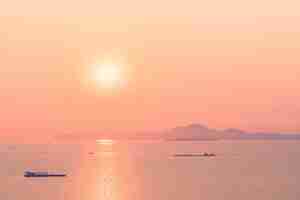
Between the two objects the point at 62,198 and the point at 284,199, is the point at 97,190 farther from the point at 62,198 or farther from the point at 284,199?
the point at 284,199

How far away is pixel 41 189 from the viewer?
595ft

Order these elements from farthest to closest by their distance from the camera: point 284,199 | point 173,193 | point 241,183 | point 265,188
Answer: point 241,183, point 265,188, point 173,193, point 284,199

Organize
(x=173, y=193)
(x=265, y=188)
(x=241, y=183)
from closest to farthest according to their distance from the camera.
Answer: (x=173, y=193) < (x=265, y=188) < (x=241, y=183)

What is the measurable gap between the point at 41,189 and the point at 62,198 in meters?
27.1

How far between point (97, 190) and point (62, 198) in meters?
19.3

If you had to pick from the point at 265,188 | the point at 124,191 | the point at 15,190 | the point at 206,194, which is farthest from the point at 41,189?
the point at 265,188

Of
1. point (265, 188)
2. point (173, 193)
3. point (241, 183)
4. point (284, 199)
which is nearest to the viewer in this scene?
point (284, 199)

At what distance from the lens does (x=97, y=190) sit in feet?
571

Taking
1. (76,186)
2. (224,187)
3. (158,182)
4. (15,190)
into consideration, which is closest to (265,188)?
(224,187)

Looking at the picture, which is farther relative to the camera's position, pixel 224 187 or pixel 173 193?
pixel 224 187

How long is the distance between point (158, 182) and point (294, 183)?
1585 inches

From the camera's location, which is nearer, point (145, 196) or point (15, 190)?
point (145, 196)

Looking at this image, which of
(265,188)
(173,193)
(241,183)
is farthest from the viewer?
(241,183)

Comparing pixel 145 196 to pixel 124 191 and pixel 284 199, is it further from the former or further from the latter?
pixel 284 199
